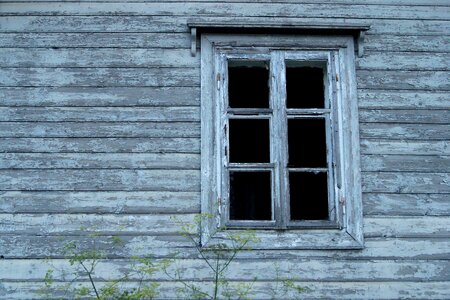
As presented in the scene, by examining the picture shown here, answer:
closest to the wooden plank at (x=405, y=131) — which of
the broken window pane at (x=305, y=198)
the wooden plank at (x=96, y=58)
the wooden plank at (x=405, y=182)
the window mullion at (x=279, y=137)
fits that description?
the wooden plank at (x=405, y=182)

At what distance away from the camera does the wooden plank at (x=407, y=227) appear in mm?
5227

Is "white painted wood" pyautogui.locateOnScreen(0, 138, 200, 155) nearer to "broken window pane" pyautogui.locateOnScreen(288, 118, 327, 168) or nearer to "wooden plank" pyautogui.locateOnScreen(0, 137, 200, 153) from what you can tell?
"wooden plank" pyautogui.locateOnScreen(0, 137, 200, 153)

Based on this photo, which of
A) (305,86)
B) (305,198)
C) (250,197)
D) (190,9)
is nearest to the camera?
(190,9)

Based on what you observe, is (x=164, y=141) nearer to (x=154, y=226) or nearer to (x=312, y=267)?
(x=154, y=226)

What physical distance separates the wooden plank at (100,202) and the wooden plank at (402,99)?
60.9 inches

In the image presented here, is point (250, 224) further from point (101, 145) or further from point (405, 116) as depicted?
point (405, 116)

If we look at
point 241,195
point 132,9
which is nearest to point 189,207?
point 132,9

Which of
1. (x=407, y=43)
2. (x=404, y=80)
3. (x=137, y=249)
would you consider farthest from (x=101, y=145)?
(x=407, y=43)

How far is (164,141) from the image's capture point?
5332 mm

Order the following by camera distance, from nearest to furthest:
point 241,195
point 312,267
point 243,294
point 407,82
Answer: point 243,294
point 312,267
point 407,82
point 241,195

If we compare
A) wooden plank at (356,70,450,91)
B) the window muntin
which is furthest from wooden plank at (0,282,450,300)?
wooden plank at (356,70,450,91)

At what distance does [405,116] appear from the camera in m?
5.46

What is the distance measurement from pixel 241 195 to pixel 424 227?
9.16ft

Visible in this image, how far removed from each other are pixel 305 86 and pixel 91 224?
258 cm
